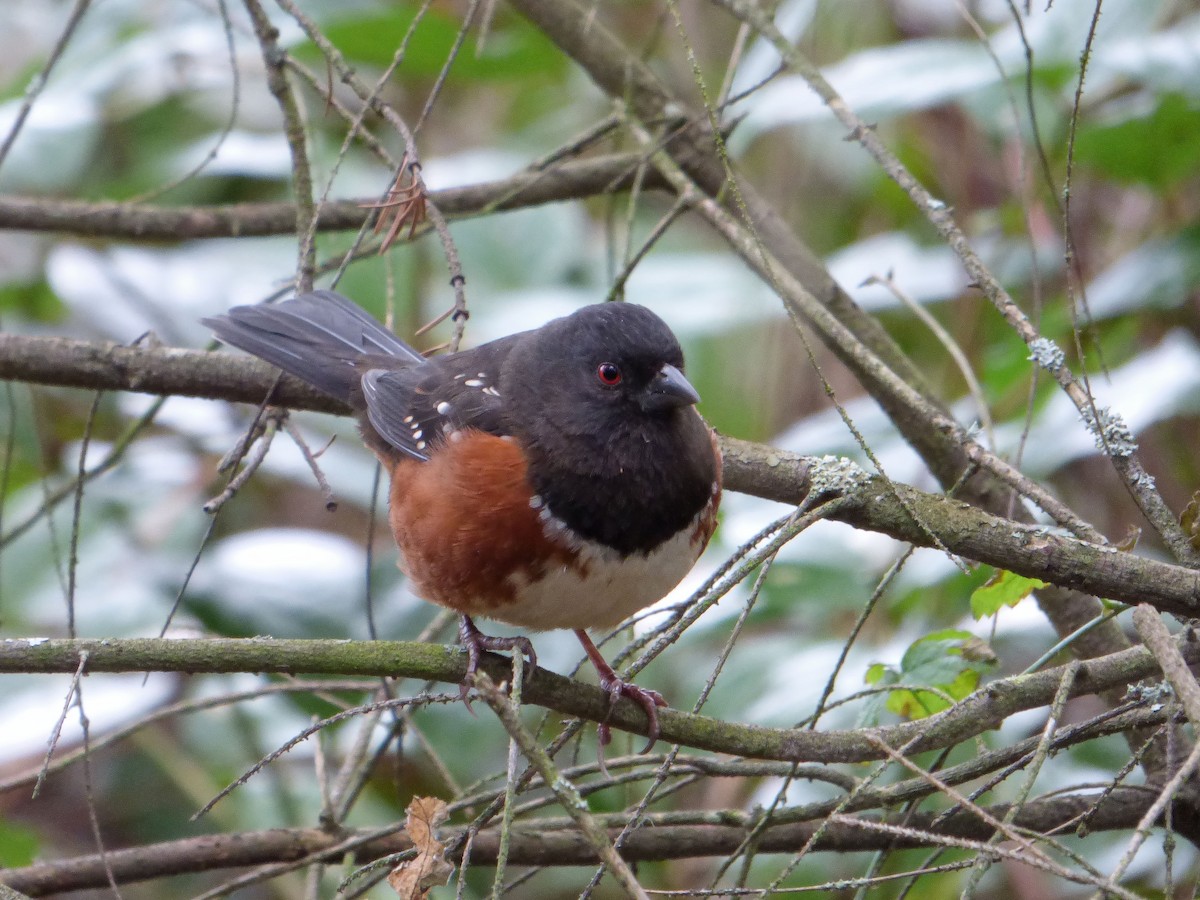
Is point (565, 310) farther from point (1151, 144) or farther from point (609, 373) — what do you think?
point (1151, 144)

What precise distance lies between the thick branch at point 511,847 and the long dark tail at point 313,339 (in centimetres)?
85

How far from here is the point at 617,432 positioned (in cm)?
198

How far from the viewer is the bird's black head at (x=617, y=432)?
192 centimetres

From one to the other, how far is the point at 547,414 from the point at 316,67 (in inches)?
107

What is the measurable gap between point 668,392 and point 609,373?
0.37ft

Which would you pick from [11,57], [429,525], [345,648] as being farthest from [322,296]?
[11,57]

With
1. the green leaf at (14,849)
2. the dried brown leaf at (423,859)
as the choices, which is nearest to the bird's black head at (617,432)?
the dried brown leaf at (423,859)

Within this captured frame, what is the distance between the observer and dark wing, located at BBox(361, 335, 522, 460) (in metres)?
2.13

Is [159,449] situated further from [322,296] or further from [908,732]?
[908,732]

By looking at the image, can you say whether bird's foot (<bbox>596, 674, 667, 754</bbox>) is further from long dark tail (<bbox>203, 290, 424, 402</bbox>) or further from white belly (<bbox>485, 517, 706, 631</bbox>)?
long dark tail (<bbox>203, 290, 424, 402</bbox>)

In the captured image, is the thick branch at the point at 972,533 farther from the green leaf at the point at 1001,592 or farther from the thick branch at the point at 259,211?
the thick branch at the point at 259,211

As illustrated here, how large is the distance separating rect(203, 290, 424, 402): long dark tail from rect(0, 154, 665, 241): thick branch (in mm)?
167

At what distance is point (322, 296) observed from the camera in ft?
8.55

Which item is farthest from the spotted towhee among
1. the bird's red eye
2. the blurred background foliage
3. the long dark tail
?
the long dark tail
